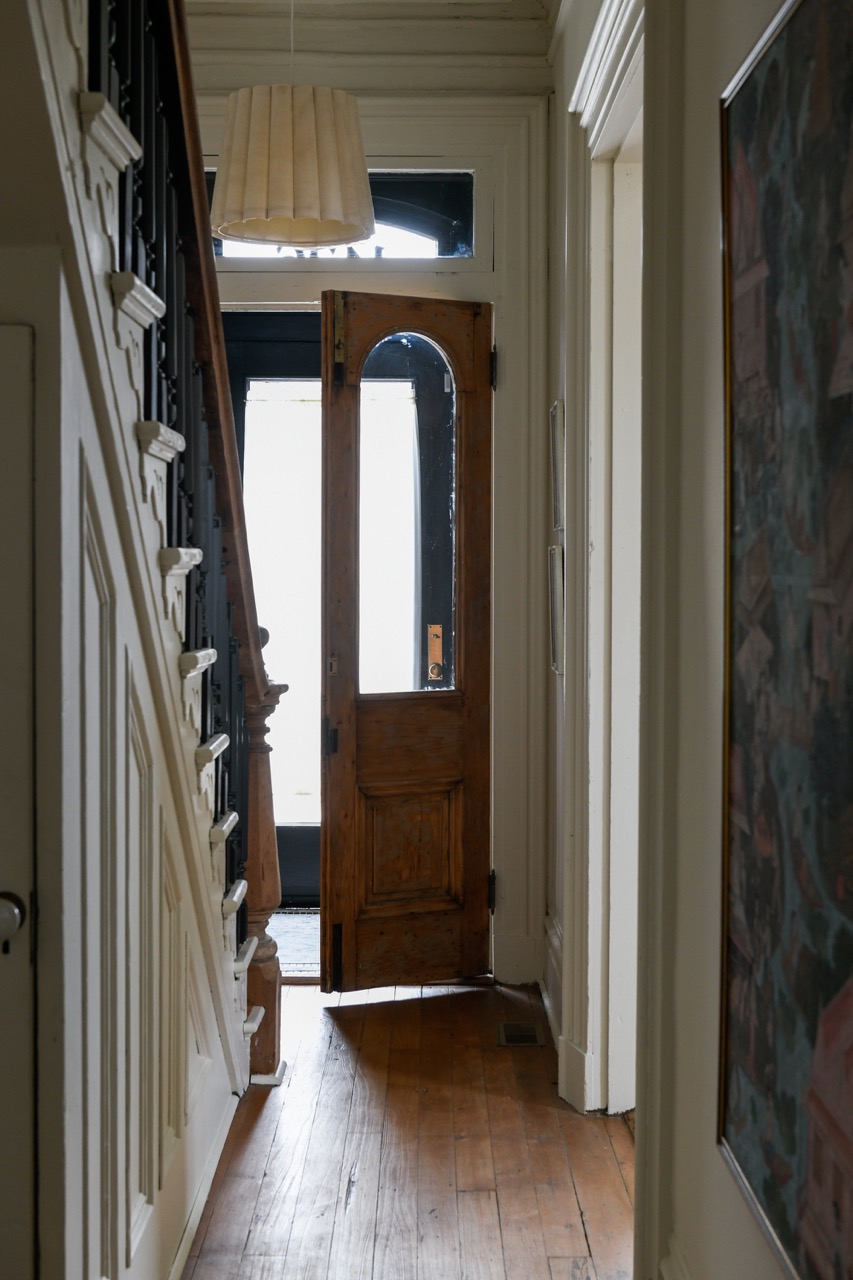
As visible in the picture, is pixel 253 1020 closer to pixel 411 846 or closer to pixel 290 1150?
pixel 290 1150

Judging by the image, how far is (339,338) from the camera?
13.1ft

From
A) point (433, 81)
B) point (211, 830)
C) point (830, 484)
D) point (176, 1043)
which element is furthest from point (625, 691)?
point (433, 81)

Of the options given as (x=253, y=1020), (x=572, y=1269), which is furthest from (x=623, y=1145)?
(x=253, y=1020)

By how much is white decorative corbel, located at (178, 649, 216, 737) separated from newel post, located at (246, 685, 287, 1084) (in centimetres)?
82

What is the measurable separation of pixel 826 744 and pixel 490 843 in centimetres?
307

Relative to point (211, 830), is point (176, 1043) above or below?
below

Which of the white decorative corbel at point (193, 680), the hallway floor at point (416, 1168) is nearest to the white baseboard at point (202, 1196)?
the hallway floor at point (416, 1168)

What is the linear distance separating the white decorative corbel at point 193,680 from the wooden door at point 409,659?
153 centimetres

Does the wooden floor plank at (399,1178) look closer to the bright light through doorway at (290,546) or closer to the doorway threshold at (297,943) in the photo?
the doorway threshold at (297,943)

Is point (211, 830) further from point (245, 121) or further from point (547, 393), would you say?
point (547, 393)

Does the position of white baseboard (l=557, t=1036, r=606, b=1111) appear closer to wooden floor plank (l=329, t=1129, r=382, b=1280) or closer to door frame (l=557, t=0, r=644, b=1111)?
door frame (l=557, t=0, r=644, b=1111)

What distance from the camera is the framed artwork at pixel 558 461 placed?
3572mm

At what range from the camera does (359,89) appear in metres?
4.05

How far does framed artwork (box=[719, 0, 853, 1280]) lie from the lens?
117 centimetres
